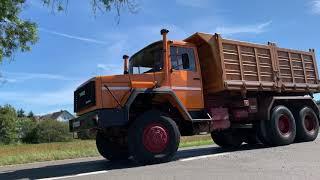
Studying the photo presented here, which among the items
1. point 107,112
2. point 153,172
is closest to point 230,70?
point 107,112

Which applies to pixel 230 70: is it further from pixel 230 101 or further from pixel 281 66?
pixel 281 66

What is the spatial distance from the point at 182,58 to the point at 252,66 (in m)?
2.76

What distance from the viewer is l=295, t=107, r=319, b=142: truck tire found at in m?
16.5

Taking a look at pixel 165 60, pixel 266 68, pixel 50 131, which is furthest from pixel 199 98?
pixel 50 131

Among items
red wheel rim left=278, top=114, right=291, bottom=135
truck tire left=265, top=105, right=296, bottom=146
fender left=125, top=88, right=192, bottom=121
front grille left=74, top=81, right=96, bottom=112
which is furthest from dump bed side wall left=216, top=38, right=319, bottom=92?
front grille left=74, top=81, right=96, bottom=112

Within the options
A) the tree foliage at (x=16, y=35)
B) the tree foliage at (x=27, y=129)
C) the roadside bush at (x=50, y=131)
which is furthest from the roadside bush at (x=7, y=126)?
the tree foliage at (x=16, y=35)

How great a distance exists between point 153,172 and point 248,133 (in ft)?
20.8

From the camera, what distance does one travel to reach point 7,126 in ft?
225

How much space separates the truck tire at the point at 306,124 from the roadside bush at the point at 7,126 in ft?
178

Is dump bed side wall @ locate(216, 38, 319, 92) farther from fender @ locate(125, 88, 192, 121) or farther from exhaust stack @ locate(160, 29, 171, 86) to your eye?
exhaust stack @ locate(160, 29, 171, 86)

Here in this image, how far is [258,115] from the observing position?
15578 mm

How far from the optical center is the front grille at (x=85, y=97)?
1240 cm

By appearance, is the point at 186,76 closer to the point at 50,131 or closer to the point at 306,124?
the point at 306,124

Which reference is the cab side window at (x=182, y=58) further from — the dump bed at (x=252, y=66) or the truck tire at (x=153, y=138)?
the truck tire at (x=153, y=138)
